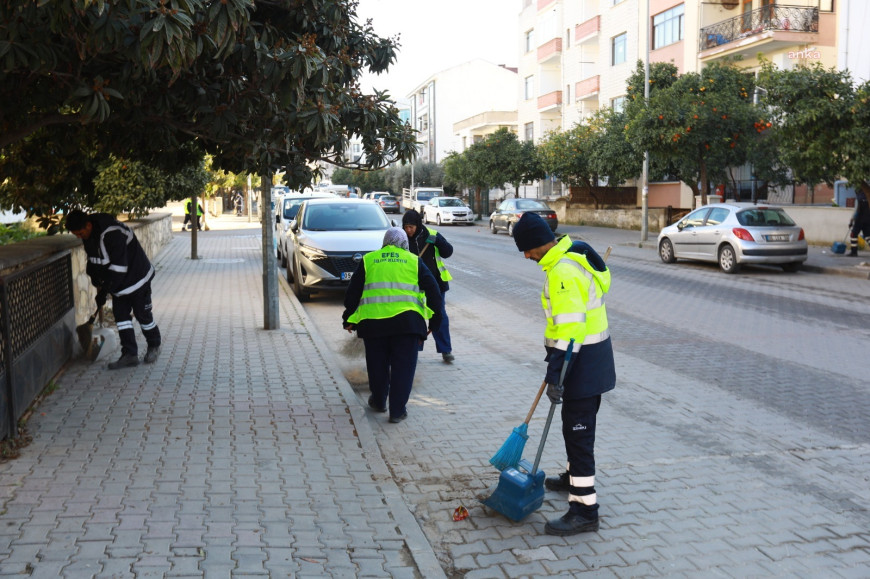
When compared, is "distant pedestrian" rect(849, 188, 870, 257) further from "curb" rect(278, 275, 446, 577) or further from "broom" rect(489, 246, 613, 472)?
"broom" rect(489, 246, 613, 472)

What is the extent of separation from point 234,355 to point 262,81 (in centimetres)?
396

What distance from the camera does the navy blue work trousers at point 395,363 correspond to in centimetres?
658

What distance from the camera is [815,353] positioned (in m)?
9.51

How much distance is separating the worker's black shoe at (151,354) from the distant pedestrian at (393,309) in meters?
2.86

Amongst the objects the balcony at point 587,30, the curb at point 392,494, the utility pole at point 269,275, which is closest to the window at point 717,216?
the utility pole at point 269,275

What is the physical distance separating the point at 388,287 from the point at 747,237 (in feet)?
42.9

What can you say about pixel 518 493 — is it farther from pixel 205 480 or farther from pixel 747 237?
pixel 747 237

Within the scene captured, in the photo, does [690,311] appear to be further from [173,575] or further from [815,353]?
[173,575]

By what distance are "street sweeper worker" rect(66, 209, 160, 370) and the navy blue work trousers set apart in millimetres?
2963

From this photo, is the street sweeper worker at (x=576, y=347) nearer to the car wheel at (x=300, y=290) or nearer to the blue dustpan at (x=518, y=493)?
the blue dustpan at (x=518, y=493)

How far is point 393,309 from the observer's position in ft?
21.4

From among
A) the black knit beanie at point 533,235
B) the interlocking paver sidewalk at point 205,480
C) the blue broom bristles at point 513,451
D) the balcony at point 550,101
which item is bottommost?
the interlocking paver sidewalk at point 205,480

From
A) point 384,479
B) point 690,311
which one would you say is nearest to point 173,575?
point 384,479

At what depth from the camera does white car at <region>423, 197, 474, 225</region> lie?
4282 cm
